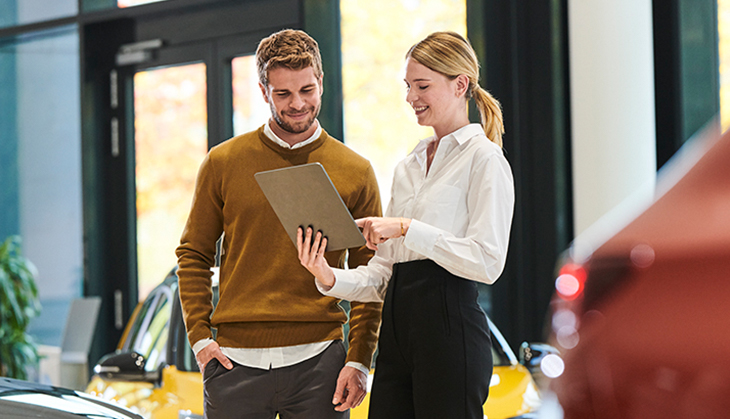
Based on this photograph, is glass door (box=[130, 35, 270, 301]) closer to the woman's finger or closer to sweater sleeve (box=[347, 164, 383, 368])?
sweater sleeve (box=[347, 164, 383, 368])

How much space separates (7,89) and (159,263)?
7.23ft

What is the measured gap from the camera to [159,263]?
5.87 metres

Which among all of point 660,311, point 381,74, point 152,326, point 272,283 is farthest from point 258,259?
point 381,74

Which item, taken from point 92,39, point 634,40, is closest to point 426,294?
point 634,40

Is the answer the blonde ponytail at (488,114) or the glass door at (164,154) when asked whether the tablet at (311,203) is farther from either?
the glass door at (164,154)

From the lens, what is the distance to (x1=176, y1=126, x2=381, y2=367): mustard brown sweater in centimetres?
173

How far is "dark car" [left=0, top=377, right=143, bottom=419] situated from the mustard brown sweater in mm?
320

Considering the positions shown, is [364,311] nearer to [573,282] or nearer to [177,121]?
[573,282]

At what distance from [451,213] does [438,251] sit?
0.39ft

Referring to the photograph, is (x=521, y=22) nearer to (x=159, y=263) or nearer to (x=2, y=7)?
(x=159, y=263)

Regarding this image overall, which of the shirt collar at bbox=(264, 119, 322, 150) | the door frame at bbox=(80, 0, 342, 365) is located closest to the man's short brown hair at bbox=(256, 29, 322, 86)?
the shirt collar at bbox=(264, 119, 322, 150)

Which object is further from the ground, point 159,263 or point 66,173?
point 66,173

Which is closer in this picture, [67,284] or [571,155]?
[571,155]

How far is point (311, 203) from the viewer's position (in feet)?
5.21
